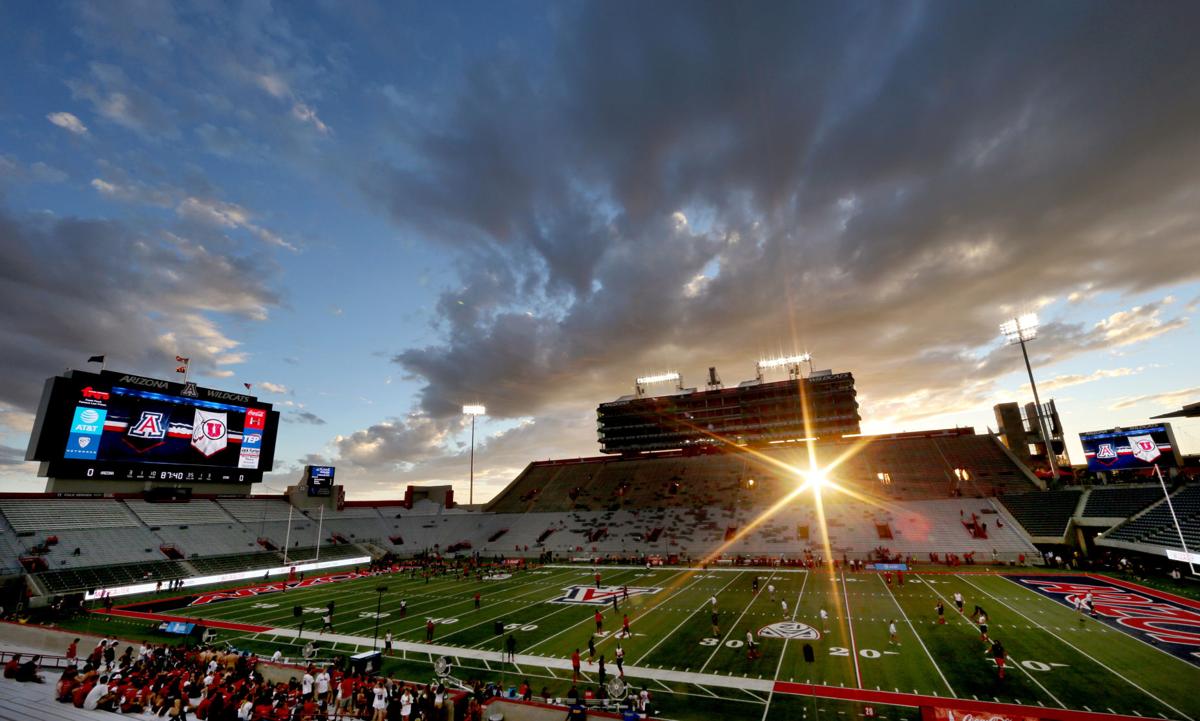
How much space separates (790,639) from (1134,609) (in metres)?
18.2

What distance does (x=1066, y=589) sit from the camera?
103 feet

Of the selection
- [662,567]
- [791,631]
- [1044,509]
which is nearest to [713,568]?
[662,567]

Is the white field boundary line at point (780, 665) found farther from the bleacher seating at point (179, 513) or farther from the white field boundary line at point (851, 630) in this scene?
the bleacher seating at point (179, 513)

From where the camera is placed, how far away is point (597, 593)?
3541 centimetres

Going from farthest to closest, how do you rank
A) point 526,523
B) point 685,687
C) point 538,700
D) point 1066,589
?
point 526,523 < point 1066,589 < point 685,687 < point 538,700

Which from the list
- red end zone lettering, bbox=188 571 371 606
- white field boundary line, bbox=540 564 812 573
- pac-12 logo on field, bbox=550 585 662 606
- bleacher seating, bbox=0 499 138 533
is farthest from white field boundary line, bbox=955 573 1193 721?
bleacher seating, bbox=0 499 138 533

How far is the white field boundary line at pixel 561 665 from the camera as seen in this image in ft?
59.1

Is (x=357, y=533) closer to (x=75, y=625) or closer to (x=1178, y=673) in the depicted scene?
(x=75, y=625)

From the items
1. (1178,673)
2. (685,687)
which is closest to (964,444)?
(1178,673)

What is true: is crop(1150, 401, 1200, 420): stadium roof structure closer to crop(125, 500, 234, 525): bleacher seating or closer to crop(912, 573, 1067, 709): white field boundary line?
crop(912, 573, 1067, 709): white field boundary line

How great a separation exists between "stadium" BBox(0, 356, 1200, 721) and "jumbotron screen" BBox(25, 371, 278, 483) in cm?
18

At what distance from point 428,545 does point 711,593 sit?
4529cm

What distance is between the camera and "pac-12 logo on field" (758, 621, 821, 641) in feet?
75.6

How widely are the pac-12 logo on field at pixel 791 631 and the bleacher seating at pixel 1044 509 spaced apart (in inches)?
1381
